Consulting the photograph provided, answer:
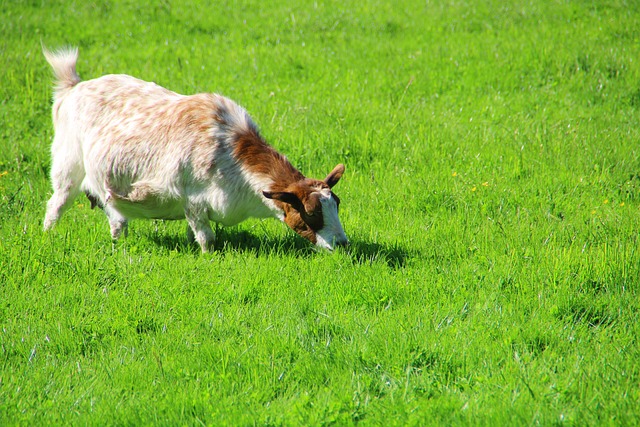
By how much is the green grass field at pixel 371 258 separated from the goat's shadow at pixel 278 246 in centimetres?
3

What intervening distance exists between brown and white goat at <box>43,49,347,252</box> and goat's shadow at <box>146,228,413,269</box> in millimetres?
260

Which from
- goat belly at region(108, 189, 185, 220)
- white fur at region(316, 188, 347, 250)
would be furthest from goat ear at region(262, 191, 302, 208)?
goat belly at region(108, 189, 185, 220)

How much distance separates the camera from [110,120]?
714cm

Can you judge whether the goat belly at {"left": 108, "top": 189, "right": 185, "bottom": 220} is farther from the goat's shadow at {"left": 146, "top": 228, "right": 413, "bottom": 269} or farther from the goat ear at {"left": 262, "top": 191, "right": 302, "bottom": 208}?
the goat ear at {"left": 262, "top": 191, "right": 302, "bottom": 208}

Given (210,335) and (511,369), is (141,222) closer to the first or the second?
(210,335)

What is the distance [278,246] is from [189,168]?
1172 millimetres

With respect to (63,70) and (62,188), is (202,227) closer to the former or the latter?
(62,188)

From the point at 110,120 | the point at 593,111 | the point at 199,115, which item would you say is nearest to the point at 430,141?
the point at 593,111

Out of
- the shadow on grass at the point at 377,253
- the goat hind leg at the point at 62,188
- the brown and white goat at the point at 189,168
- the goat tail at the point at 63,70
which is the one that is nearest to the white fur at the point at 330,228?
the brown and white goat at the point at 189,168

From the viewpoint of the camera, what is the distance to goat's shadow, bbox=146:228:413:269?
6.45 metres

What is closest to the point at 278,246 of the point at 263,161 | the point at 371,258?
the point at 263,161

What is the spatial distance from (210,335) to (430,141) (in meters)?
4.90

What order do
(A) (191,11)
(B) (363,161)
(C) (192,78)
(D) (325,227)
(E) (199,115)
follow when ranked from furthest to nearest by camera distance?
(A) (191,11), (C) (192,78), (B) (363,161), (E) (199,115), (D) (325,227)

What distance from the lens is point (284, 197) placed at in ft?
20.5
